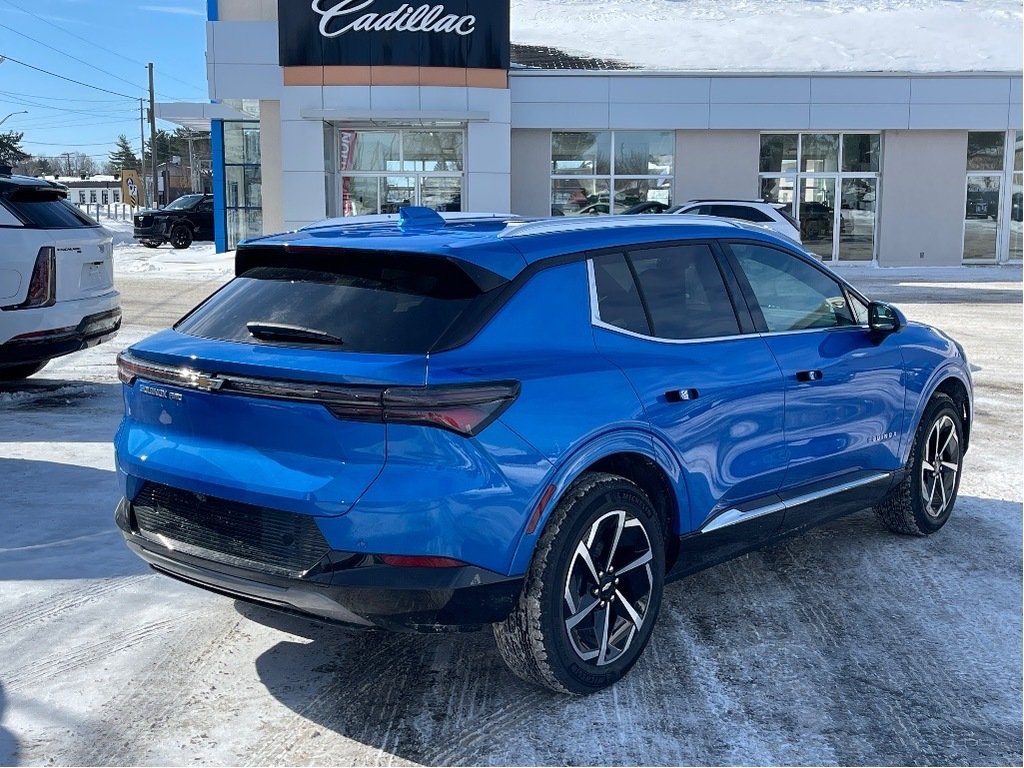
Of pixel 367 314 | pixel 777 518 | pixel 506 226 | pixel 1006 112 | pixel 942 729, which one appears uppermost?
pixel 1006 112

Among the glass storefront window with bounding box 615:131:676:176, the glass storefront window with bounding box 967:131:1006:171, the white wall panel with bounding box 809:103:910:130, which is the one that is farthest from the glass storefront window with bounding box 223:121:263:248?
the glass storefront window with bounding box 967:131:1006:171

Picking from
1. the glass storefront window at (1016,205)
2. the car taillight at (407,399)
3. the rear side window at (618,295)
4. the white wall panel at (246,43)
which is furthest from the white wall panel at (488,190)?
the car taillight at (407,399)

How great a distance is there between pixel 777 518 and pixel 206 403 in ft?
8.34

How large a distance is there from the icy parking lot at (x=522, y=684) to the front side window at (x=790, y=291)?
1.27 m

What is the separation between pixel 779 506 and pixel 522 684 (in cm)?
148

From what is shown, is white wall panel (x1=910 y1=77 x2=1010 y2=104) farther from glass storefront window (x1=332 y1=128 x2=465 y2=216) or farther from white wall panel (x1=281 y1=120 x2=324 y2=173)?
white wall panel (x1=281 y1=120 x2=324 y2=173)

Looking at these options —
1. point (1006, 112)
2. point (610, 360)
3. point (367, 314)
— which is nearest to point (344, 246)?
point (367, 314)

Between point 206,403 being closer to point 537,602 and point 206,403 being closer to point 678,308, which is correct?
point 537,602

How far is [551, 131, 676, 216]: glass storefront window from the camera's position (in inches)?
1044

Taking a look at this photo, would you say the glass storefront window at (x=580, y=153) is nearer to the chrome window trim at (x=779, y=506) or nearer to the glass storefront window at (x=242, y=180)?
the glass storefront window at (x=242, y=180)

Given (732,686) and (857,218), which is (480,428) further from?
(857,218)

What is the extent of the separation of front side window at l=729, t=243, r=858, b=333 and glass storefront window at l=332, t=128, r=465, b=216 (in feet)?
67.5

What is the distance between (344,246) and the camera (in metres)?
4.03

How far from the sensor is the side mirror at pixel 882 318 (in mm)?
5441
